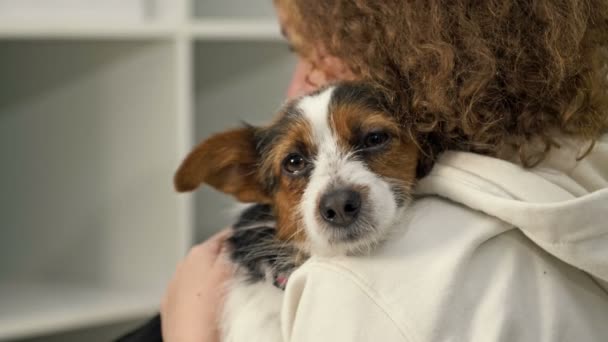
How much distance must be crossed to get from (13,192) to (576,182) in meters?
1.50

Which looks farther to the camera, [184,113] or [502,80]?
[184,113]

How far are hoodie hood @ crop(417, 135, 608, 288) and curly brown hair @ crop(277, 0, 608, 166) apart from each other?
0.03 meters

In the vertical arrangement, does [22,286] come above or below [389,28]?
below

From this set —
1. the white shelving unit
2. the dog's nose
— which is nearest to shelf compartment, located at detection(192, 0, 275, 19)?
the white shelving unit

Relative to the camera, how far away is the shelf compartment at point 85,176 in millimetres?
1609

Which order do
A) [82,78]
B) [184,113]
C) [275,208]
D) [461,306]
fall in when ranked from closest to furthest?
[461,306]
[275,208]
[184,113]
[82,78]

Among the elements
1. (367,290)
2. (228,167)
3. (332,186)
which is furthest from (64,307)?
(367,290)

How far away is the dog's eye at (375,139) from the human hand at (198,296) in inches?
12.5

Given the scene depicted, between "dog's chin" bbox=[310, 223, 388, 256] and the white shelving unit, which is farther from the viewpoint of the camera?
the white shelving unit

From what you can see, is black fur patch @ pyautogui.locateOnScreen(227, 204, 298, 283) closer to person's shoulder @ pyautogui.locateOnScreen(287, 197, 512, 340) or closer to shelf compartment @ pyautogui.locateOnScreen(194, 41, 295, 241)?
person's shoulder @ pyautogui.locateOnScreen(287, 197, 512, 340)

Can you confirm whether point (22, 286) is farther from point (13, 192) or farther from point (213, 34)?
point (213, 34)

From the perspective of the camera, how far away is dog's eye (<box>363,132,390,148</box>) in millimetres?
926

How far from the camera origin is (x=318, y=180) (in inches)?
35.9

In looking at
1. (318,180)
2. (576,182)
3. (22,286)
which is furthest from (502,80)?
(22,286)
